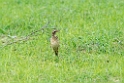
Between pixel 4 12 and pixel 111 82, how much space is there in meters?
3.49

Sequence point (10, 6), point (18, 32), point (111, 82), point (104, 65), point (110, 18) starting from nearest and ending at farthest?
1. point (111, 82)
2. point (104, 65)
3. point (18, 32)
4. point (110, 18)
5. point (10, 6)

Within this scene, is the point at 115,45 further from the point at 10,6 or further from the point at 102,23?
the point at 10,6

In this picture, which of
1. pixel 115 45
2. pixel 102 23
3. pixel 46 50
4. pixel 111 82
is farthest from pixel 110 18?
pixel 111 82

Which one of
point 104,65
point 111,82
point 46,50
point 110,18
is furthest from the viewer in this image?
point 110,18

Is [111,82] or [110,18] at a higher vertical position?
[110,18]

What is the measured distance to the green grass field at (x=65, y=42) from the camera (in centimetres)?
505

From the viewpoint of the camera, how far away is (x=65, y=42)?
6199mm

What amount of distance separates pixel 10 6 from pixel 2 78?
356 centimetres

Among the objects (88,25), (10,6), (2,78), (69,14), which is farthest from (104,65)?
(10,6)

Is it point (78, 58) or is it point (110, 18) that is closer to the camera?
point (78, 58)

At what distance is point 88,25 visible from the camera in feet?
23.4

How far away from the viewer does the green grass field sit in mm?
5055

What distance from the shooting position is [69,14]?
7.77m

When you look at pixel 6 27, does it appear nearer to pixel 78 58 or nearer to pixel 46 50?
pixel 46 50
